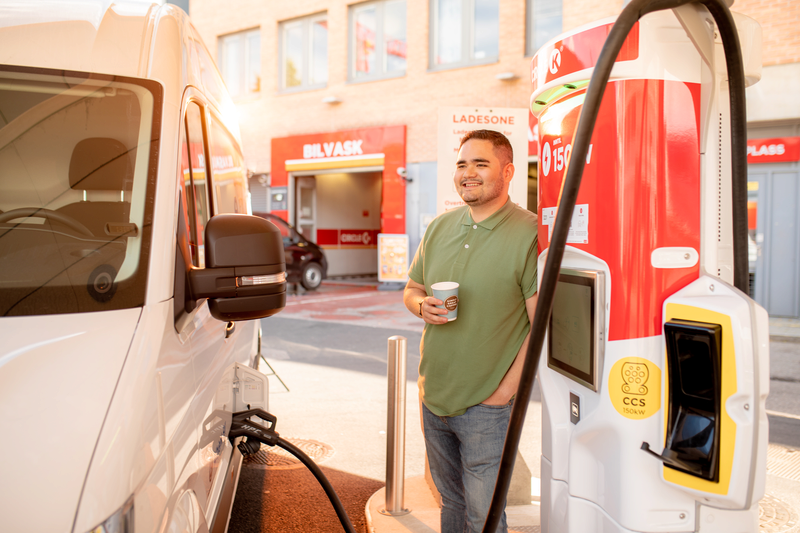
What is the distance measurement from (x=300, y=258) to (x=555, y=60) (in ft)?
45.0

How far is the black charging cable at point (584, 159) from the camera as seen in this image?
139cm

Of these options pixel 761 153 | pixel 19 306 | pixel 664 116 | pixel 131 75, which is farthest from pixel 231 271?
pixel 761 153

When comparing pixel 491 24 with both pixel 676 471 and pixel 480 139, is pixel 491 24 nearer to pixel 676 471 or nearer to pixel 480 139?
pixel 480 139

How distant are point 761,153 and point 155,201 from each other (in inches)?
491

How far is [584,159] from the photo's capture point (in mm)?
1376

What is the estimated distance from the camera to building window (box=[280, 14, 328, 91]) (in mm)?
18391

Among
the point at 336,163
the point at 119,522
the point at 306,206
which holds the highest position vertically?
the point at 336,163

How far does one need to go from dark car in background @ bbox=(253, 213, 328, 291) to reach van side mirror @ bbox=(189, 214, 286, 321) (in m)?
12.9

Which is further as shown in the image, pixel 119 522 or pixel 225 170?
pixel 225 170

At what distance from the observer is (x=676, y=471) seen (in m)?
1.55

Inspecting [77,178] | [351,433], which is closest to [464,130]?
[351,433]

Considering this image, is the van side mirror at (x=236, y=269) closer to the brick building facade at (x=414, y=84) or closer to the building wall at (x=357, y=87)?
the brick building facade at (x=414, y=84)

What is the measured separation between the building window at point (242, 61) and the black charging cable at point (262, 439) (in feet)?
60.8

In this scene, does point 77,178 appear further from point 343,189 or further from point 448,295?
point 343,189
